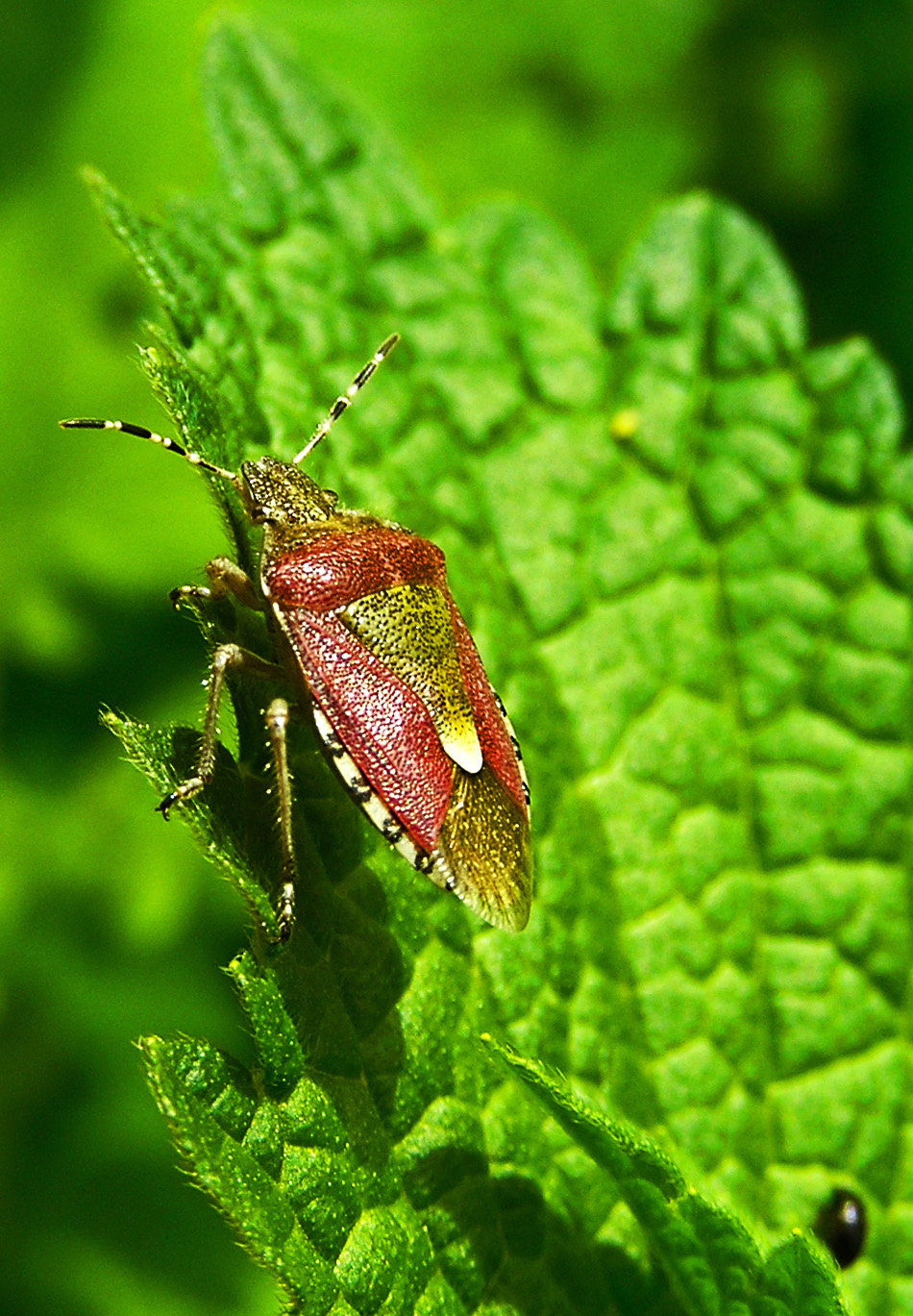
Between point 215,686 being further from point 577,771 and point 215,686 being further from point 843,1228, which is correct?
point 843,1228

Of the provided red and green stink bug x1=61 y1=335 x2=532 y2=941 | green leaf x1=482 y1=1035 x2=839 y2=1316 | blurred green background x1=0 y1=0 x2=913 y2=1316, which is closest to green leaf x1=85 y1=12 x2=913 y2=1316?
green leaf x1=482 y1=1035 x2=839 y2=1316

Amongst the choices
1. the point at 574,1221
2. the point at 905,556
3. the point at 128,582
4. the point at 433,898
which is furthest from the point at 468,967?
the point at 128,582

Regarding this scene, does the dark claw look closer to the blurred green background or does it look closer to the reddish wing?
the reddish wing

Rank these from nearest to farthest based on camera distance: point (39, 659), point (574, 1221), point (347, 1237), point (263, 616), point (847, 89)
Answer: point (347, 1237), point (574, 1221), point (263, 616), point (39, 659), point (847, 89)

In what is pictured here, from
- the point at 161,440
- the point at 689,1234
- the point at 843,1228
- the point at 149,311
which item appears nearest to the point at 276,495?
the point at 161,440

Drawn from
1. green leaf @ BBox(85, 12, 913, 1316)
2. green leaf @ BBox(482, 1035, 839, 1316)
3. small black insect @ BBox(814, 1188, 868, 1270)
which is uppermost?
green leaf @ BBox(85, 12, 913, 1316)

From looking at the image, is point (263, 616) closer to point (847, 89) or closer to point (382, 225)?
point (382, 225)
